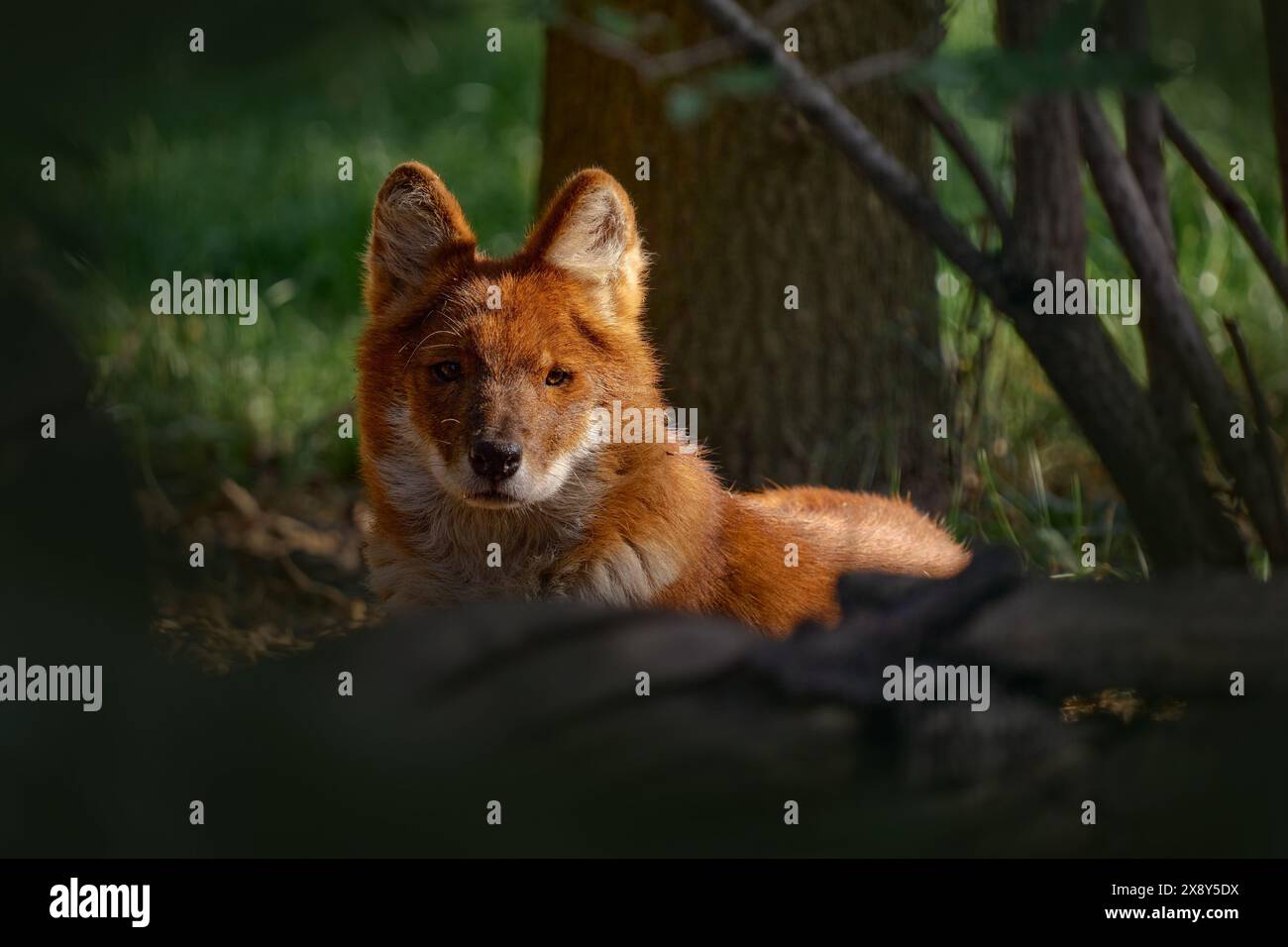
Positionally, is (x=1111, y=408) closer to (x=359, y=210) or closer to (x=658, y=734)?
(x=658, y=734)

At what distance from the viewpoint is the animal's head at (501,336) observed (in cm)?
437

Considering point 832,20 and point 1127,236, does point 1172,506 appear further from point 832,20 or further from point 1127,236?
point 832,20

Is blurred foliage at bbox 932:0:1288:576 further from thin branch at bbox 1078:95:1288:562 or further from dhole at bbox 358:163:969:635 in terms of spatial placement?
dhole at bbox 358:163:969:635

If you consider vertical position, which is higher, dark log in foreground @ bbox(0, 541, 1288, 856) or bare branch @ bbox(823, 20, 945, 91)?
bare branch @ bbox(823, 20, 945, 91)

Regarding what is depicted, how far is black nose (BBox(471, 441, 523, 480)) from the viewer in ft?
14.0

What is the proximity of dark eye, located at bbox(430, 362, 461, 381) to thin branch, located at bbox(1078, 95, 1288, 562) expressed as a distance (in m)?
2.15

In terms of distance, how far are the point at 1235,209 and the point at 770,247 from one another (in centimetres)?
199

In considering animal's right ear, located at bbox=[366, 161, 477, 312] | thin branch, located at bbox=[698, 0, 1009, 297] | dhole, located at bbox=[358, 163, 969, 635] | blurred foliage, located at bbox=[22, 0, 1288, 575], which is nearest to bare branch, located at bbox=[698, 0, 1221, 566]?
thin branch, located at bbox=[698, 0, 1009, 297]

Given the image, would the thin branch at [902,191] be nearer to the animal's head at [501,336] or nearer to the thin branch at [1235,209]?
the animal's head at [501,336]

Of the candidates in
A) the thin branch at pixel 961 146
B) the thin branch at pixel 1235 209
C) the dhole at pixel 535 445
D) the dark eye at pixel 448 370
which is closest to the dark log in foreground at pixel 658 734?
the dhole at pixel 535 445

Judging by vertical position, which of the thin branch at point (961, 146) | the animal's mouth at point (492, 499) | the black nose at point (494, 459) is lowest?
the animal's mouth at point (492, 499)

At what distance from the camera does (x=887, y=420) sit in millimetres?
6746
